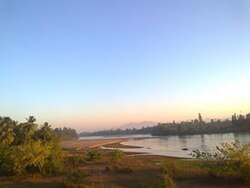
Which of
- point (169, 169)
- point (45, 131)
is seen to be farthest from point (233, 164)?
point (45, 131)

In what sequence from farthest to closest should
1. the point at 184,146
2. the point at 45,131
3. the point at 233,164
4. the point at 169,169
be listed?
the point at 184,146
the point at 45,131
the point at 169,169
the point at 233,164

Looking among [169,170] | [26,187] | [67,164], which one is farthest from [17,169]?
[169,170]

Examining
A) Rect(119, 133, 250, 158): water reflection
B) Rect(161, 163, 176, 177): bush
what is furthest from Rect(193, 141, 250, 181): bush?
Rect(119, 133, 250, 158): water reflection

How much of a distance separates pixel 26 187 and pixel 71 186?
396 cm

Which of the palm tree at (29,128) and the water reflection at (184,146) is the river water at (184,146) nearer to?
the water reflection at (184,146)

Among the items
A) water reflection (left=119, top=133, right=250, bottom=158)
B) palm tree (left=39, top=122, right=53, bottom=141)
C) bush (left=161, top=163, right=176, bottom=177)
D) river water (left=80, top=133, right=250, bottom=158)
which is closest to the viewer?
bush (left=161, top=163, right=176, bottom=177)

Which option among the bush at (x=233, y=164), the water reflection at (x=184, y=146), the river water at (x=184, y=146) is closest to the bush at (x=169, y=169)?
the bush at (x=233, y=164)

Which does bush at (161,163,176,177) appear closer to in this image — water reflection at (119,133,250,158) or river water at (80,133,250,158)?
river water at (80,133,250,158)

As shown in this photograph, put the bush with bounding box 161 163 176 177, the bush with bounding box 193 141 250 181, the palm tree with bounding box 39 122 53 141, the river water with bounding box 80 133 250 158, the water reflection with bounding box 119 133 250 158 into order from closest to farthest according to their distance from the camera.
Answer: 1. the bush with bounding box 193 141 250 181
2. the bush with bounding box 161 163 176 177
3. the palm tree with bounding box 39 122 53 141
4. the river water with bounding box 80 133 250 158
5. the water reflection with bounding box 119 133 250 158

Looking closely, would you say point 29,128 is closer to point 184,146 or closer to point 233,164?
point 184,146

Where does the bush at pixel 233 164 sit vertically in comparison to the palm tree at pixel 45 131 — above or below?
below

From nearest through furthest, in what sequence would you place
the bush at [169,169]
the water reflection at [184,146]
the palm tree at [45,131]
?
1. the bush at [169,169]
2. the palm tree at [45,131]
3. the water reflection at [184,146]

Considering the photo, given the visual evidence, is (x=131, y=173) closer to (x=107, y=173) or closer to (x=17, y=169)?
(x=107, y=173)

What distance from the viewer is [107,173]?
30.6 m
